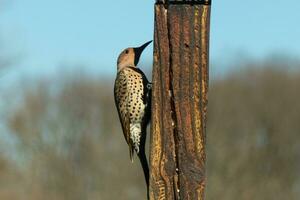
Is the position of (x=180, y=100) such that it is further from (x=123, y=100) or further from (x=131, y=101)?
(x=123, y=100)

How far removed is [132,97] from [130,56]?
0.49 meters

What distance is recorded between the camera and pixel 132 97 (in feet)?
25.1

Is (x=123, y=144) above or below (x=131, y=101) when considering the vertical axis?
below

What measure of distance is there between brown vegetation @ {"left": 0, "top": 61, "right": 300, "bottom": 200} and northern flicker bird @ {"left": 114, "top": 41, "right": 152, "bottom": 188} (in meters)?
20.3

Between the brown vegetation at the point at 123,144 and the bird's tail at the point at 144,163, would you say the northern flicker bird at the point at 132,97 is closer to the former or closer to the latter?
the bird's tail at the point at 144,163

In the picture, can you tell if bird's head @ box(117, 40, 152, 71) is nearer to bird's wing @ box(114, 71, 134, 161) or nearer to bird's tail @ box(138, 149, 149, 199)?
bird's wing @ box(114, 71, 134, 161)

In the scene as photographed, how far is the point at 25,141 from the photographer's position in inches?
1468

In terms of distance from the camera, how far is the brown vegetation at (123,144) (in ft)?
100

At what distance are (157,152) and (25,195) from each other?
26870mm

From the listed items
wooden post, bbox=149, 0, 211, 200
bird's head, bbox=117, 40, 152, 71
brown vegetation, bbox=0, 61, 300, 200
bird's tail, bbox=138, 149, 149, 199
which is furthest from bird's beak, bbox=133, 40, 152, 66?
brown vegetation, bbox=0, 61, 300, 200

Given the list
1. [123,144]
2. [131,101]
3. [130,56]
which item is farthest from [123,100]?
[123,144]

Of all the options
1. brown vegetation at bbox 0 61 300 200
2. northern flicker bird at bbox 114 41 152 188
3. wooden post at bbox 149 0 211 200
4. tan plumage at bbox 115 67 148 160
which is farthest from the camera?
brown vegetation at bbox 0 61 300 200

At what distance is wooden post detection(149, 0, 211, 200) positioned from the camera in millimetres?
4742

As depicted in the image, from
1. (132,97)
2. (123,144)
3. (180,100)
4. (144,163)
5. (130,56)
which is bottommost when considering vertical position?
(123,144)
